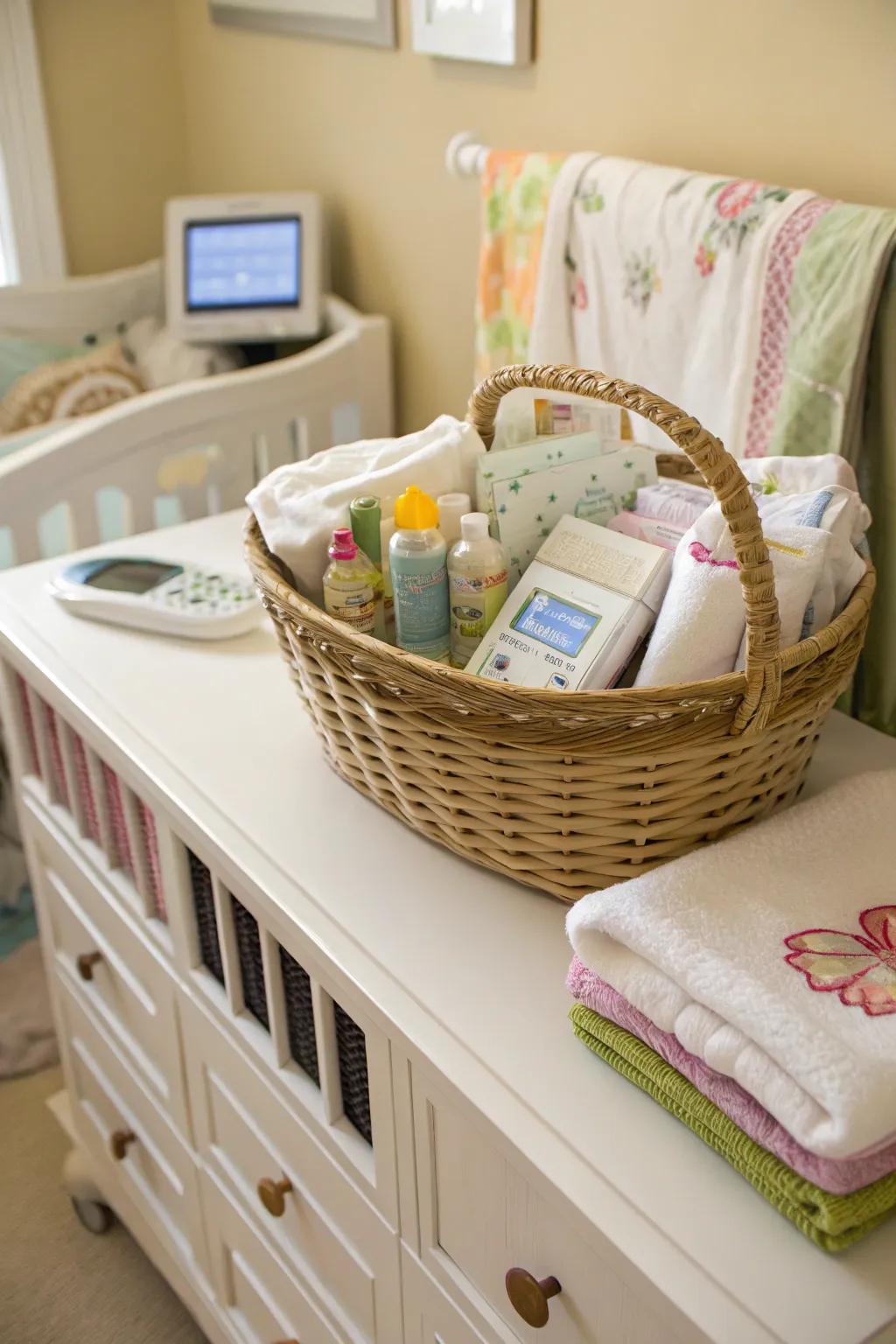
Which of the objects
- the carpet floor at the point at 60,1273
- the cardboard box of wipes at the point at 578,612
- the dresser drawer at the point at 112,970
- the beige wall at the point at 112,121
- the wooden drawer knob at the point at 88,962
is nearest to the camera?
the cardboard box of wipes at the point at 578,612

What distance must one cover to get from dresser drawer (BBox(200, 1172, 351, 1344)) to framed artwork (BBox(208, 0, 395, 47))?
4.65 feet

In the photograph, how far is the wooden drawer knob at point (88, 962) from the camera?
138 cm

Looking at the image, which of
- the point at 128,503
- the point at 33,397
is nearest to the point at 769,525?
the point at 128,503

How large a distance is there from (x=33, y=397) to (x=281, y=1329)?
1432 mm

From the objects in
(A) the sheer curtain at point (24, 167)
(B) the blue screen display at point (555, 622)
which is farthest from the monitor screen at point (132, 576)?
(A) the sheer curtain at point (24, 167)

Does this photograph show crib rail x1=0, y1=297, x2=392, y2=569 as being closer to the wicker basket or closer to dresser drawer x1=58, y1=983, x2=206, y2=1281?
dresser drawer x1=58, y1=983, x2=206, y2=1281

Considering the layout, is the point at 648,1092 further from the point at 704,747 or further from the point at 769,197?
the point at 769,197

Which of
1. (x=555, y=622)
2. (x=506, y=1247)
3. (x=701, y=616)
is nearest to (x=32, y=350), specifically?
(x=555, y=622)

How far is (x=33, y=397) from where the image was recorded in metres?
2.02

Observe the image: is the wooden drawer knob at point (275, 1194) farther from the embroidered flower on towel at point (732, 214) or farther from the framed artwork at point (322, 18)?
the framed artwork at point (322, 18)

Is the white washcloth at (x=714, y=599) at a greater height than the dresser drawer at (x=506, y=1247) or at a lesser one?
greater

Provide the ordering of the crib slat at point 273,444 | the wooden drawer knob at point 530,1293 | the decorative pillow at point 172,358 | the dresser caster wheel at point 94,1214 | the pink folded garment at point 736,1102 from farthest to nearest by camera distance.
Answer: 1. the decorative pillow at point 172,358
2. the crib slat at point 273,444
3. the dresser caster wheel at point 94,1214
4. the wooden drawer knob at point 530,1293
5. the pink folded garment at point 736,1102

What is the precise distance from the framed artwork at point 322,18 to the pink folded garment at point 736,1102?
53.2 inches

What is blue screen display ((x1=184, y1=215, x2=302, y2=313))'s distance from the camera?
1.90 meters
